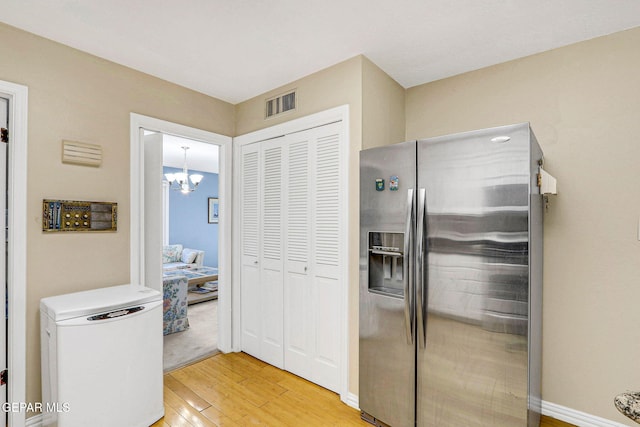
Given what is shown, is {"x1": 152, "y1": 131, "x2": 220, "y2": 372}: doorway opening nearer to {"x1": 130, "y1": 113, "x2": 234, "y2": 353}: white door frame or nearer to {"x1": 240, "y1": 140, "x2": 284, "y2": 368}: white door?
{"x1": 130, "y1": 113, "x2": 234, "y2": 353}: white door frame

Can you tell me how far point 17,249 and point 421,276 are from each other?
2.47m

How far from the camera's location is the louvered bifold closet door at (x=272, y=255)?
2777 millimetres

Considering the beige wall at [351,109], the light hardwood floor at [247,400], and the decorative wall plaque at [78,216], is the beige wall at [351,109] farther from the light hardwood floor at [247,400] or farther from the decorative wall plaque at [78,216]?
the decorative wall plaque at [78,216]

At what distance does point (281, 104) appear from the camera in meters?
2.77

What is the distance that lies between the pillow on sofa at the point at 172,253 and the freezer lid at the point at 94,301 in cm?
437

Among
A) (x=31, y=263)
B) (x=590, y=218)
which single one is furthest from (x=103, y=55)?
(x=590, y=218)

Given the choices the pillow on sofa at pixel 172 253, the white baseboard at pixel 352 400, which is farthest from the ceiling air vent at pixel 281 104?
the pillow on sofa at pixel 172 253

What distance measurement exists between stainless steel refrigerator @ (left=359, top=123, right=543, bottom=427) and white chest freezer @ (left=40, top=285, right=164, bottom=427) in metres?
1.38

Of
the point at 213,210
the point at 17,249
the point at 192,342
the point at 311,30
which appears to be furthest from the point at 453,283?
the point at 213,210

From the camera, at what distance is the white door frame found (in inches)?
96.3

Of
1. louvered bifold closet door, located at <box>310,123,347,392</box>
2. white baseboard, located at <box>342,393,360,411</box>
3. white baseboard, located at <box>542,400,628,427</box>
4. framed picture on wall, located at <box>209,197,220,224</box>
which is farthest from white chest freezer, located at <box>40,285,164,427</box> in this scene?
framed picture on wall, located at <box>209,197,220,224</box>

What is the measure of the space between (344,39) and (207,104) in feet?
5.08

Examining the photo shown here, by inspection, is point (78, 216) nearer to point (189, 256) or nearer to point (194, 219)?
point (189, 256)

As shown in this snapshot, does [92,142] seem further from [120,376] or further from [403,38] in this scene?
[403,38]
